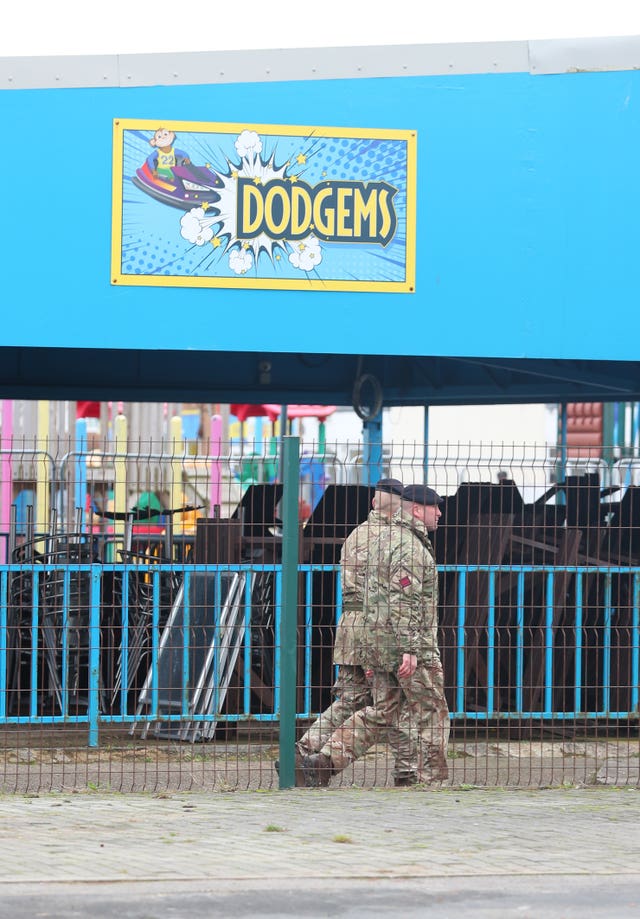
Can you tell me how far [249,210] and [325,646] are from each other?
395 cm

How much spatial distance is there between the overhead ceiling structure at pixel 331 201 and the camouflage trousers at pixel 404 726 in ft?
10.5

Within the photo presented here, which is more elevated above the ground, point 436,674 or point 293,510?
point 293,510

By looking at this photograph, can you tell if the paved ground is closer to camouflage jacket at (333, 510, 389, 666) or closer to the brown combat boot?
the brown combat boot

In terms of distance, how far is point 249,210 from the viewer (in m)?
11.6

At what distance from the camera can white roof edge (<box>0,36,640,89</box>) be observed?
11.4 m

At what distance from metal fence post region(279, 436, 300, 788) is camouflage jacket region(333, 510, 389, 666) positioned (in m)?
0.60

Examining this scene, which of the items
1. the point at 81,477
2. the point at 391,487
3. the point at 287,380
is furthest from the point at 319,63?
the point at 287,380

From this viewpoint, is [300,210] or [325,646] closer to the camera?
[325,646]

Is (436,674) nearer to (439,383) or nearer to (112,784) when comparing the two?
(112,784)

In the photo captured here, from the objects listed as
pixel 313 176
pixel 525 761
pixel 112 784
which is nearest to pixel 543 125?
pixel 313 176

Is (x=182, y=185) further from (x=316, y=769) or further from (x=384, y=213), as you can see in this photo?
(x=316, y=769)

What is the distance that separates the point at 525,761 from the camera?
10594 millimetres

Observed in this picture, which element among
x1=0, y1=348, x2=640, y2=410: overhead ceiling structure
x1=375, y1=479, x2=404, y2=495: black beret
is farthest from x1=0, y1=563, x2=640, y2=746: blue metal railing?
x1=0, y1=348, x2=640, y2=410: overhead ceiling structure

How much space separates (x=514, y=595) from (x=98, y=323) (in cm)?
369
